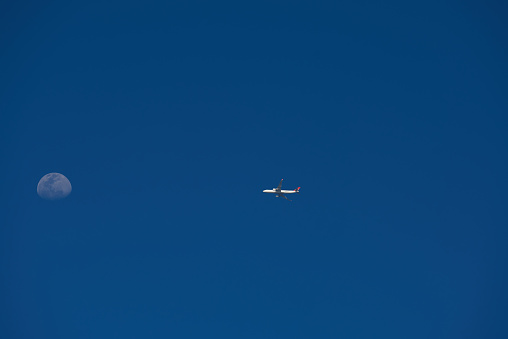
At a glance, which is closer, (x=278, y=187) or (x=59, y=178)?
(x=59, y=178)
